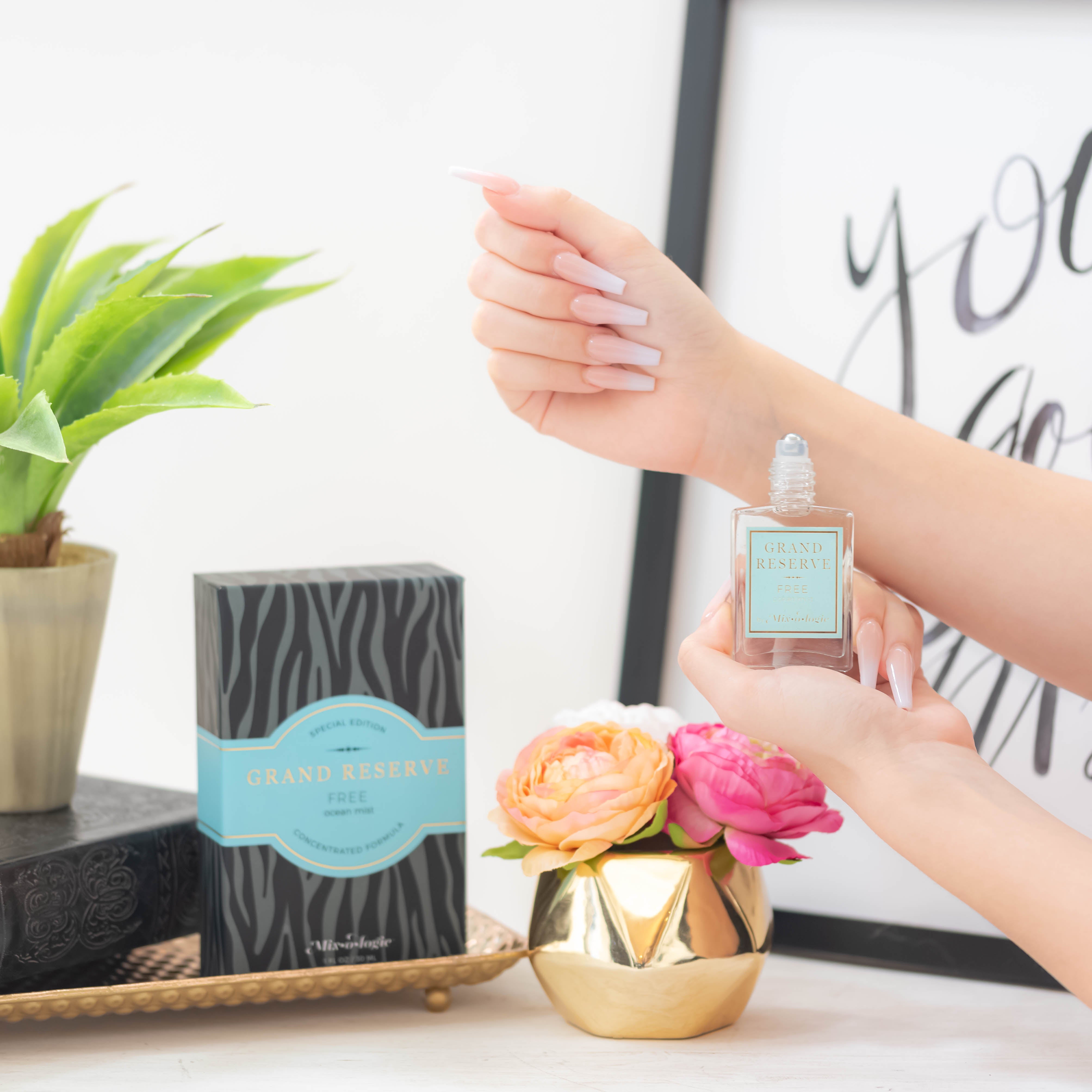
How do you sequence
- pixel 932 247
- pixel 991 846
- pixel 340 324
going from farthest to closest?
1. pixel 340 324
2. pixel 932 247
3. pixel 991 846

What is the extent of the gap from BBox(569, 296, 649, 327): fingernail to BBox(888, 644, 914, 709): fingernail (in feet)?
0.94

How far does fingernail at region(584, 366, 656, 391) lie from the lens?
83 centimetres

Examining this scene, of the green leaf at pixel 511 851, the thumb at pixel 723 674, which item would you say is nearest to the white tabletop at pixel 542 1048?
the green leaf at pixel 511 851

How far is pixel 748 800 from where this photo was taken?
0.76 metres

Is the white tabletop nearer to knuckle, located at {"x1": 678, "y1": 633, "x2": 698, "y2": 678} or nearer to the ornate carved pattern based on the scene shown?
the ornate carved pattern

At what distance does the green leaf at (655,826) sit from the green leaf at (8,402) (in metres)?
0.53

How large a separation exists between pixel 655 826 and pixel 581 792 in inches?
2.3

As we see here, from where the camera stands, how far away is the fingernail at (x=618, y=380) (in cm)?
83

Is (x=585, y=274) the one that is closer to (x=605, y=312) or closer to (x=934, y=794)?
(x=605, y=312)

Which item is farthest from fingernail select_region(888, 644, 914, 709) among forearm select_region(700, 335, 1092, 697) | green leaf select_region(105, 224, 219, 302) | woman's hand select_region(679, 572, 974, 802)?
green leaf select_region(105, 224, 219, 302)

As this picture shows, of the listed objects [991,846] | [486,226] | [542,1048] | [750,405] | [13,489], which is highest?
[486,226]

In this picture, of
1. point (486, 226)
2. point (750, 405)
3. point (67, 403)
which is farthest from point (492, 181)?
point (67, 403)

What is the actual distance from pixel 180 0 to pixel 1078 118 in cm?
83

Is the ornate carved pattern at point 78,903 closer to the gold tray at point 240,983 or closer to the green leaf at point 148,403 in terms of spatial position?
the gold tray at point 240,983
